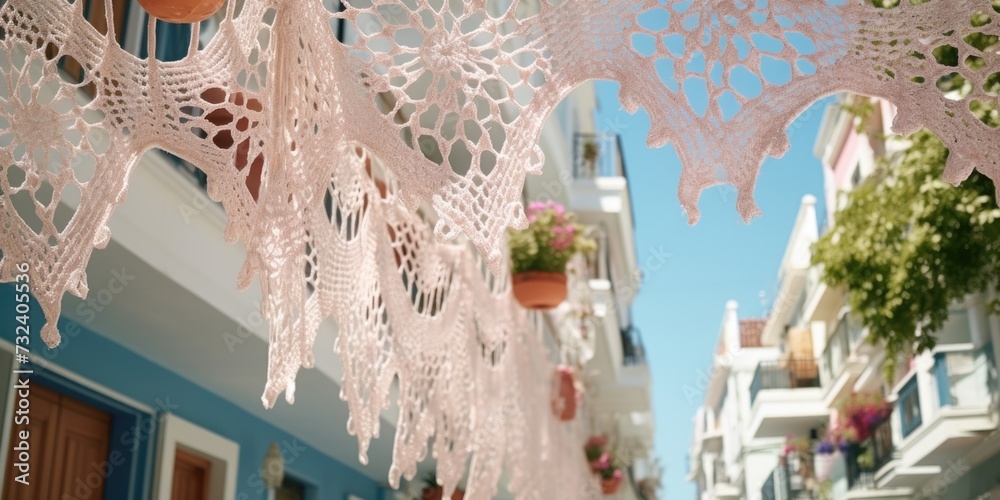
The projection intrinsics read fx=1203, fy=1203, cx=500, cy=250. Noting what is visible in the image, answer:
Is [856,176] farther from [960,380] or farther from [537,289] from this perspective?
[537,289]

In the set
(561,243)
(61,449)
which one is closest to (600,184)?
(561,243)

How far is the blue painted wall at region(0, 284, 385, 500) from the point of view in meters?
5.02

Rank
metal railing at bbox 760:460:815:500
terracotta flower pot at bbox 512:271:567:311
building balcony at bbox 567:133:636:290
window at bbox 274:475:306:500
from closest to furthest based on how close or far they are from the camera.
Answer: terracotta flower pot at bbox 512:271:567:311, window at bbox 274:475:306:500, building balcony at bbox 567:133:636:290, metal railing at bbox 760:460:815:500

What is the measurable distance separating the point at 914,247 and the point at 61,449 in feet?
17.1

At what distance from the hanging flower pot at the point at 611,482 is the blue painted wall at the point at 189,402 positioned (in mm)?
3996

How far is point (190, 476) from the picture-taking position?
660 centimetres

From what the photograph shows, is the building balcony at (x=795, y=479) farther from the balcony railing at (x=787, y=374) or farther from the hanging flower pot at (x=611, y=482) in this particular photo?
the hanging flower pot at (x=611, y=482)

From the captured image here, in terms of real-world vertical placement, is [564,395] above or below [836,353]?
below

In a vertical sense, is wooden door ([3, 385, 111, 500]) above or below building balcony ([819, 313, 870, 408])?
below

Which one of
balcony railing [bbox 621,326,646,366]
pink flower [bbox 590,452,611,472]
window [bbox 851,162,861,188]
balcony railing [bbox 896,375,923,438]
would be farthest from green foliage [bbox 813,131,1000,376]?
window [bbox 851,162,861,188]

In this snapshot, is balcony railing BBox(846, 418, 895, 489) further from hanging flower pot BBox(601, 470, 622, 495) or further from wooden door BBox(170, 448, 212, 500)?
wooden door BBox(170, 448, 212, 500)

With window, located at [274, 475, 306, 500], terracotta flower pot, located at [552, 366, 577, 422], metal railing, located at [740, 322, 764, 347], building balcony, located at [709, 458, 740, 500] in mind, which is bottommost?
window, located at [274, 475, 306, 500]

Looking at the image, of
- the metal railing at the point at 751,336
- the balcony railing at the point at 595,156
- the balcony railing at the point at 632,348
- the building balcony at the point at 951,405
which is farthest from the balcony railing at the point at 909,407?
the metal railing at the point at 751,336

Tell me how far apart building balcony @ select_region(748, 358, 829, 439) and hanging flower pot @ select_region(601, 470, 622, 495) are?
14.4 metres
